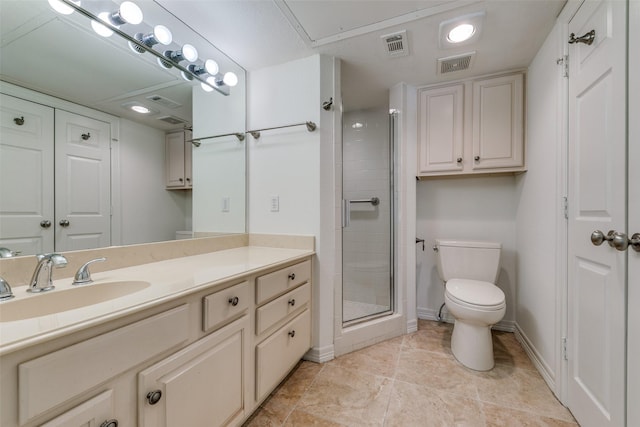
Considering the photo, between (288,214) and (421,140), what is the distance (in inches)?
53.1

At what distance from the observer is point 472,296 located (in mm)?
1698

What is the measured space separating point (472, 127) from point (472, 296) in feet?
4.39

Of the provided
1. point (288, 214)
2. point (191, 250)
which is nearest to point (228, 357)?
point (191, 250)

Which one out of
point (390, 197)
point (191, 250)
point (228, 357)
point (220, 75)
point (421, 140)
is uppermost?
point (220, 75)

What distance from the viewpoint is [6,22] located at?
890mm

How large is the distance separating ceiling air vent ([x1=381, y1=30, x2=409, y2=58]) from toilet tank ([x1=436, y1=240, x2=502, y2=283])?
150cm

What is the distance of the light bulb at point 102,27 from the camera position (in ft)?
3.72

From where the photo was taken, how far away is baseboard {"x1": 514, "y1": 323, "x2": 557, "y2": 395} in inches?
58.1

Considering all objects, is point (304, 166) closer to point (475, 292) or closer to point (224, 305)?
point (224, 305)

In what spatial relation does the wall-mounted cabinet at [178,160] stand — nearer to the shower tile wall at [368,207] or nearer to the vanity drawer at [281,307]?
the vanity drawer at [281,307]

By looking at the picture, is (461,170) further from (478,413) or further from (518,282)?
(478,413)

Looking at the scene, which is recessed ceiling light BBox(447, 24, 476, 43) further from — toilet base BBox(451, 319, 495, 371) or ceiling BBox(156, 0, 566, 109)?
toilet base BBox(451, 319, 495, 371)

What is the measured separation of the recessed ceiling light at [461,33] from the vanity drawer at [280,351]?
199 centimetres

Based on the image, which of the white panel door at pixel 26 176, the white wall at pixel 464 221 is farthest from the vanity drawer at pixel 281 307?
the white wall at pixel 464 221
